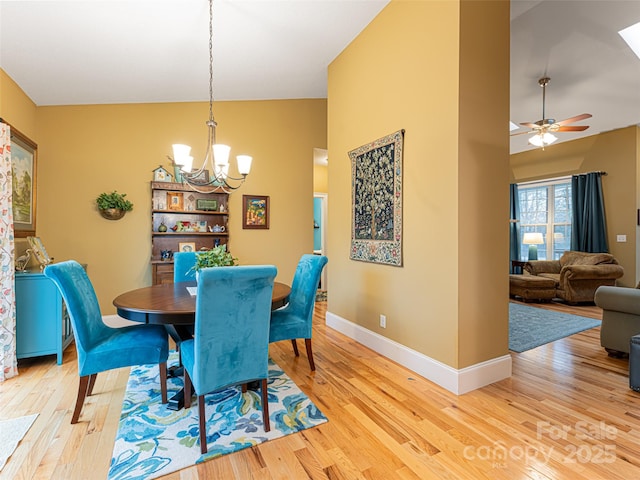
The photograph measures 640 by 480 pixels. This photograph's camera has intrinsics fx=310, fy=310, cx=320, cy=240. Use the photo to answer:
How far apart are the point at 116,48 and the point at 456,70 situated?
309cm

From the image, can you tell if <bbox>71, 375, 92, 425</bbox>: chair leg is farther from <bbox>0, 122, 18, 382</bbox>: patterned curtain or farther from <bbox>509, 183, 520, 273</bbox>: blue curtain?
<bbox>509, 183, 520, 273</bbox>: blue curtain

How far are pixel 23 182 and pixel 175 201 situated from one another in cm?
151

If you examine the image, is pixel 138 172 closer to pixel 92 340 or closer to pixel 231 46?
pixel 231 46

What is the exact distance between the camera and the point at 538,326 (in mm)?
3889

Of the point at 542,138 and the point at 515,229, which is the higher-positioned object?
the point at 542,138

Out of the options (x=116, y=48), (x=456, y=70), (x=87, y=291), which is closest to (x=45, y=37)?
(x=116, y=48)

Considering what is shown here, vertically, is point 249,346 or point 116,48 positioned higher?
point 116,48

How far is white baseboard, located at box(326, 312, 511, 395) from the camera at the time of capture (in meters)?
2.25

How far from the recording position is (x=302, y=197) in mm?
4930

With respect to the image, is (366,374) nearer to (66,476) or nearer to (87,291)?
(66,476)

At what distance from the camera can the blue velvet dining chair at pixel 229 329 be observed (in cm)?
159

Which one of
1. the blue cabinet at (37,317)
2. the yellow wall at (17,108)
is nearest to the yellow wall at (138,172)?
the yellow wall at (17,108)

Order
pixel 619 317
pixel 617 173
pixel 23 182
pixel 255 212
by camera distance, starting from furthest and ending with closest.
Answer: pixel 617 173, pixel 255 212, pixel 23 182, pixel 619 317

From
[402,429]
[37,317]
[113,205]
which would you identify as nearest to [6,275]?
[37,317]
